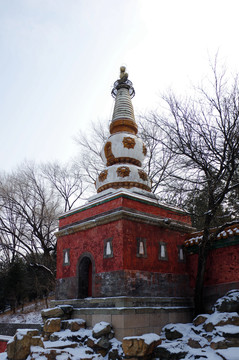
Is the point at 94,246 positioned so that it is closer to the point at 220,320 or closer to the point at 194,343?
the point at 194,343

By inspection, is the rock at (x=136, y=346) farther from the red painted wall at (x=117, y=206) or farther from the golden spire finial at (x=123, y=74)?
the golden spire finial at (x=123, y=74)

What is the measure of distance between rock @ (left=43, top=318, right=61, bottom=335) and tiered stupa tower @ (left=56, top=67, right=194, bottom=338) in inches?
29.3

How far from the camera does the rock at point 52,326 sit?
8.96 meters

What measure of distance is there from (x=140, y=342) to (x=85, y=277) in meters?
3.50

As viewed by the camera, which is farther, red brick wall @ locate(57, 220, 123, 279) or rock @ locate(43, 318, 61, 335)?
red brick wall @ locate(57, 220, 123, 279)

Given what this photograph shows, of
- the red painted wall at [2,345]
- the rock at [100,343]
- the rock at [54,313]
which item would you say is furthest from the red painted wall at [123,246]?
the red painted wall at [2,345]

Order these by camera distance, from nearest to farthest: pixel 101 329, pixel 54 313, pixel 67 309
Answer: pixel 101 329, pixel 54 313, pixel 67 309

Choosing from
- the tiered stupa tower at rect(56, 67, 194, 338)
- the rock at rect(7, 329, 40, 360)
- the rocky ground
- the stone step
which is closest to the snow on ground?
the tiered stupa tower at rect(56, 67, 194, 338)

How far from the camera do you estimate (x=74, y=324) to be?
29.6ft

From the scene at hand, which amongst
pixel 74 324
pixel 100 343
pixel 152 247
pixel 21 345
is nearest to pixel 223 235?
pixel 152 247

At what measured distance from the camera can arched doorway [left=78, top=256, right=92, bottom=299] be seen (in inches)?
402

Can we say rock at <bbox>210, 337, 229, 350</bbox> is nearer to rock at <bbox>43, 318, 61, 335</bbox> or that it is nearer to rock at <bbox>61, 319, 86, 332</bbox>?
rock at <bbox>61, 319, 86, 332</bbox>

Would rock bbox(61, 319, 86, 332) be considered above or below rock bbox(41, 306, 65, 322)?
below

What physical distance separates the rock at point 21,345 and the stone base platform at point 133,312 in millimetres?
1870
